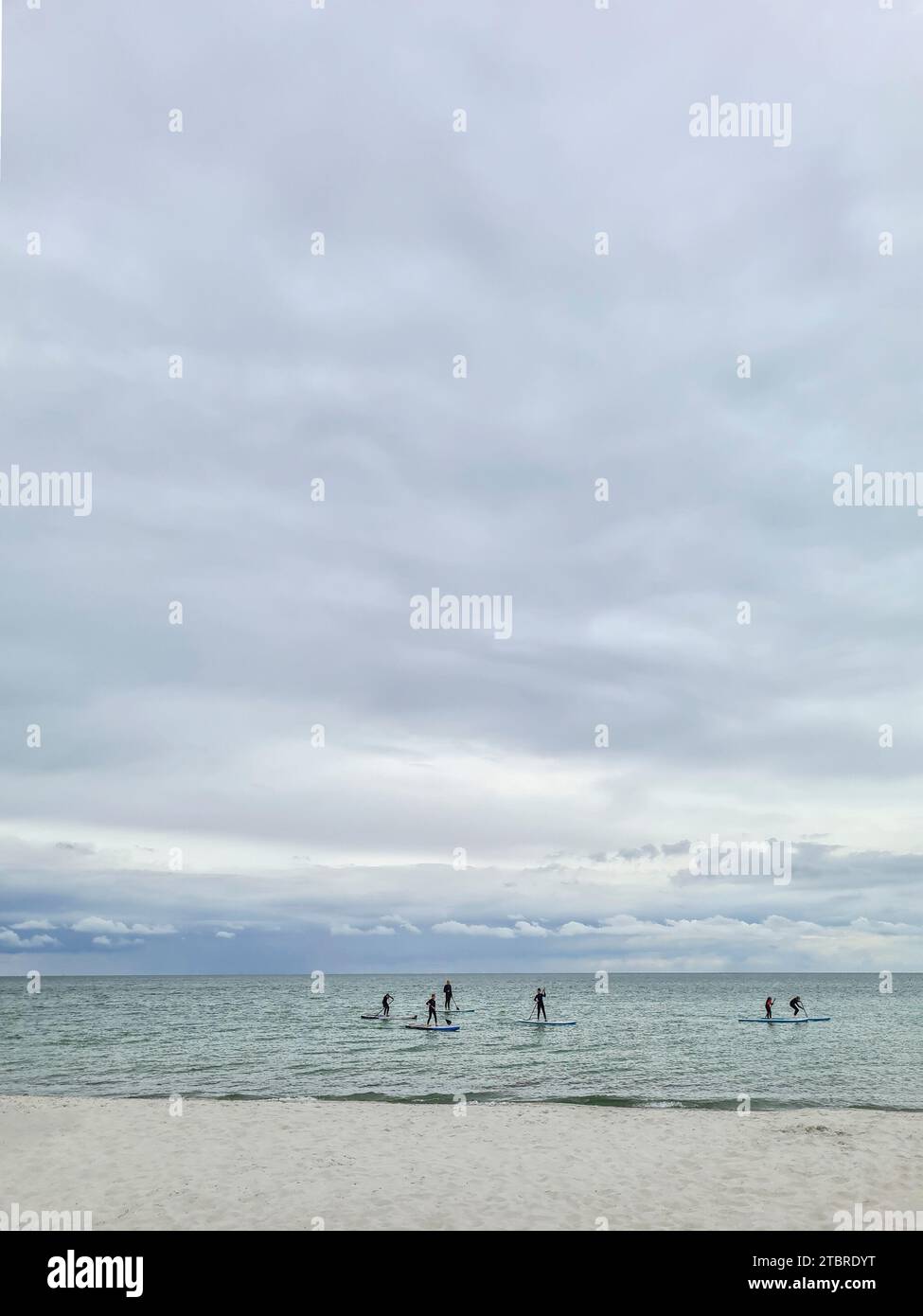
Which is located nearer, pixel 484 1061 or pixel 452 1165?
pixel 452 1165

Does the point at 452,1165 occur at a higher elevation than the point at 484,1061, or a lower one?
higher

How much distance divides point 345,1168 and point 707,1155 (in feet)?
25.6

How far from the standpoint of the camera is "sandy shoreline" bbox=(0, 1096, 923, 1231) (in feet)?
48.8

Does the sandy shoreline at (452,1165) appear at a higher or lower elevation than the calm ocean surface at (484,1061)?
higher

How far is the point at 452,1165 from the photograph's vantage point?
18.1 meters

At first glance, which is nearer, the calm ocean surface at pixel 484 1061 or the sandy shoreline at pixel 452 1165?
the sandy shoreline at pixel 452 1165

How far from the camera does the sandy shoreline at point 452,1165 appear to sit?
48.8 feet

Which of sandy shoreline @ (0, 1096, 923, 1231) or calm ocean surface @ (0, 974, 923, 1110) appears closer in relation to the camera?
sandy shoreline @ (0, 1096, 923, 1231)

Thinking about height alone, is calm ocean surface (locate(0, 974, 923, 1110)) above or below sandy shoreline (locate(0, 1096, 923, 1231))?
below
